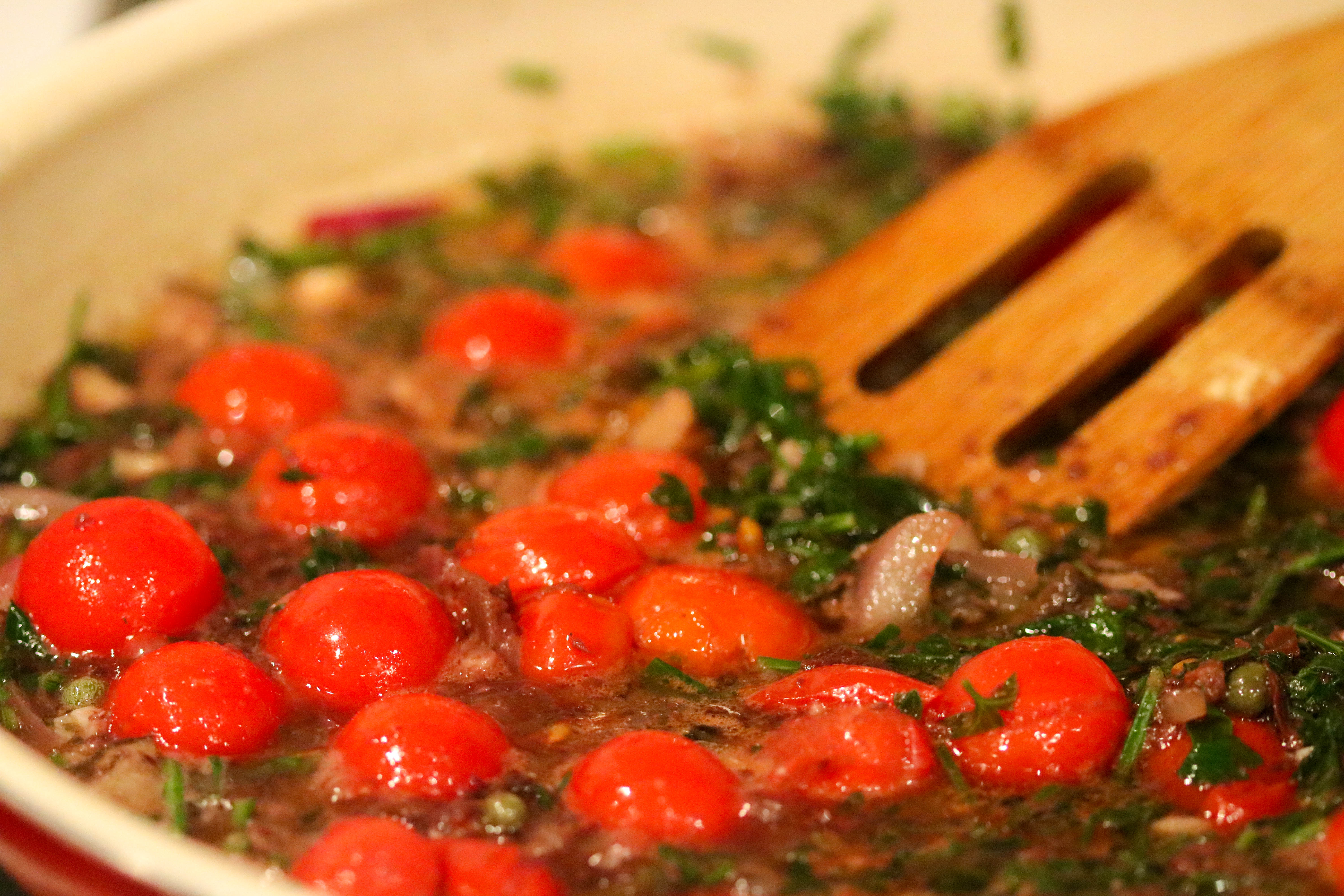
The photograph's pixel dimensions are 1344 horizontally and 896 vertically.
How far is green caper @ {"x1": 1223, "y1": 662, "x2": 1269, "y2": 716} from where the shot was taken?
10.5 ft

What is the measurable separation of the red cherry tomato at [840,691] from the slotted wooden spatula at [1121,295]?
105 cm

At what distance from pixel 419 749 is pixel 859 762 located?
0.92 m

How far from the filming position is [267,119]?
18.6 feet

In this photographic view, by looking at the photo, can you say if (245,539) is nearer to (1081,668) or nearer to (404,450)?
(404,450)

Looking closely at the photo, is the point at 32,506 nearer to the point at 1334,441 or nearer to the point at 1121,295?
the point at 1121,295

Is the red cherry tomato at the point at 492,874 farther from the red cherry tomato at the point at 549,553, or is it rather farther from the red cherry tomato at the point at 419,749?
the red cherry tomato at the point at 549,553

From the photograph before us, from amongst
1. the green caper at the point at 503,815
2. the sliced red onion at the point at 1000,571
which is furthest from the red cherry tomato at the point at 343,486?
the sliced red onion at the point at 1000,571

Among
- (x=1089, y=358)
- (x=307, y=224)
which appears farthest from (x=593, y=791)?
(x=307, y=224)

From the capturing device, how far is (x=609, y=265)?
5430mm

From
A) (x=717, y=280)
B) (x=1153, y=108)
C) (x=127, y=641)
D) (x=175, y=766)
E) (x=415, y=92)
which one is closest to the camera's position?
(x=175, y=766)

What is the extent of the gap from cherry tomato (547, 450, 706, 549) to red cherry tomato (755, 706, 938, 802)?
3.30 feet

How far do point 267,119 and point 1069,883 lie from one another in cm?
432

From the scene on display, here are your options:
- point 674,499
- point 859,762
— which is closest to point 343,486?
point 674,499

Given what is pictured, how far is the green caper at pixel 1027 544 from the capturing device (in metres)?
3.92
